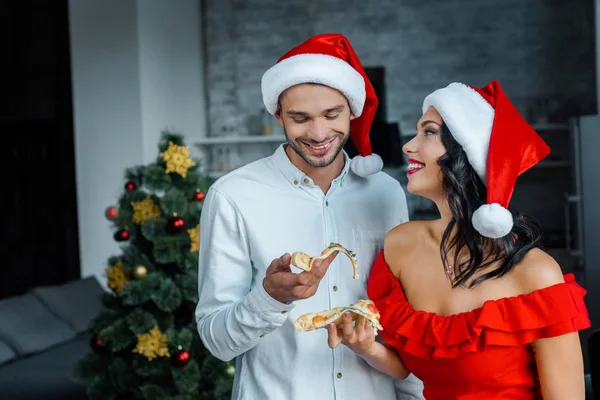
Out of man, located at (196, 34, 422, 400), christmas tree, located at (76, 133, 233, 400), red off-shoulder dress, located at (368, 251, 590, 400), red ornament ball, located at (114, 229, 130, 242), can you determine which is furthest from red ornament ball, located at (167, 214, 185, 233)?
red off-shoulder dress, located at (368, 251, 590, 400)

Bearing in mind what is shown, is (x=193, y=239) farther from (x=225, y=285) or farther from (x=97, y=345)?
(x=225, y=285)

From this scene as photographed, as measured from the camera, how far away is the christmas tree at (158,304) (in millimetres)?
2959

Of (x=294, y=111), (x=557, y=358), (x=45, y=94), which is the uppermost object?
(x=45, y=94)

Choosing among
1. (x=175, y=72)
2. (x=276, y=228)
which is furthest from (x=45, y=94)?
(x=276, y=228)

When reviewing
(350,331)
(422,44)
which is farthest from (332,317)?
(422,44)

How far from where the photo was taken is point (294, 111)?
5.13 feet

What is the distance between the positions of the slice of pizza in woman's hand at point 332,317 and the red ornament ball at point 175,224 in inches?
66.5

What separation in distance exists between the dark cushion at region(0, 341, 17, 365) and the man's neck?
313cm

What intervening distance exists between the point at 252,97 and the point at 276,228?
5.27 metres

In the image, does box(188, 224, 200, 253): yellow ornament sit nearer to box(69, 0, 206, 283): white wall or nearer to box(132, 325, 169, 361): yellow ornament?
box(132, 325, 169, 361): yellow ornament

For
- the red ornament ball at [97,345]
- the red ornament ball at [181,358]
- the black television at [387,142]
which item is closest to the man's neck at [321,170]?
the red ornament ball at [181,358]

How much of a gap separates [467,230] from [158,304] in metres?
1.75

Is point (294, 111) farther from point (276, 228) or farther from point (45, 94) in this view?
point (45, 94)

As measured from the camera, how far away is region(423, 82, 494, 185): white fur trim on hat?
4.70 feet
